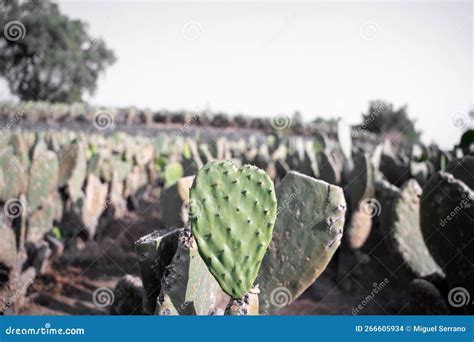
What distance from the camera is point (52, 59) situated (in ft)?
89.0

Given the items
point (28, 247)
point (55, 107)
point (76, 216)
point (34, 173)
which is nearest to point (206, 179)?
point (28, 247)

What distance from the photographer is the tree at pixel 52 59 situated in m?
25.4

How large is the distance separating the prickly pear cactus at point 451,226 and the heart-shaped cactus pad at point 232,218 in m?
1.24

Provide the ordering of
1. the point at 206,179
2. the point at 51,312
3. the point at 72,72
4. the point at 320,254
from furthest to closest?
the point at 72,72, the point at 51,312, the point at 320,254, the point at 206,179

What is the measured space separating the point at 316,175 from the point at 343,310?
123 centimetres

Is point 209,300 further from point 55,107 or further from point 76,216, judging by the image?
point 55,107

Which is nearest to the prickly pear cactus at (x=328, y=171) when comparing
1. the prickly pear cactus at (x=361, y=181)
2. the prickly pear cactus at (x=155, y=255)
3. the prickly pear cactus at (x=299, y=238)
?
the prickly pear cactus at (x=361, y=181)

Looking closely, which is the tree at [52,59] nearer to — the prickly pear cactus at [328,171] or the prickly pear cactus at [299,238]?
the prickly pear cactus at [328,171]

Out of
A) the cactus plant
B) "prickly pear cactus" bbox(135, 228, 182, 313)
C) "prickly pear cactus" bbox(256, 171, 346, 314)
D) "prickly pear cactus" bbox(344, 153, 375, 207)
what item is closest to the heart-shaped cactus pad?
"prickly pear cactus" bbox(135, 228, 182, 313)

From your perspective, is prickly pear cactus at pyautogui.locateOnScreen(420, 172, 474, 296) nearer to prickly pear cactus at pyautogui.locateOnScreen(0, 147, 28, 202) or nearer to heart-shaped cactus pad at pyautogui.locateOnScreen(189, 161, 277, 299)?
heart-shaped cactus pad at pyautogui.locateOnScreen(189, 161, 277, 299)

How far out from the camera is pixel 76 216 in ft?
12.9

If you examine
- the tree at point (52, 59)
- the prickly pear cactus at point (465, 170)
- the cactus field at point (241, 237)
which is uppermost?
Result: the tree at point (52, 59)

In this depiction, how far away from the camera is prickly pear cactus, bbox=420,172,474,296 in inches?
87.7

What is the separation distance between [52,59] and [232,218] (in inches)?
1119
